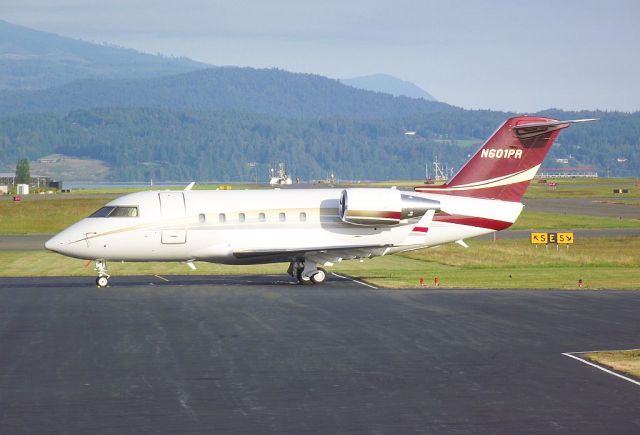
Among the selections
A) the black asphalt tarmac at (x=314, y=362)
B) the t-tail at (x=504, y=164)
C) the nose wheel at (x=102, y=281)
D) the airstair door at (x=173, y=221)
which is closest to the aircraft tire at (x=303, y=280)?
the black asphalt tarmac at (x=314, y=362)

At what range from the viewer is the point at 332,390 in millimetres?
20125

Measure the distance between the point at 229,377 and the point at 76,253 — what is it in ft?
61.2

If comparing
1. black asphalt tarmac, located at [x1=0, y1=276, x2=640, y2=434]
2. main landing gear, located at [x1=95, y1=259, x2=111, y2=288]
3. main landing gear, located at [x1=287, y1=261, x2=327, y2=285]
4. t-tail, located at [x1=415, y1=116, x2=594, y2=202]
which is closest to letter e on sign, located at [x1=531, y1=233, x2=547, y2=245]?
t-tail, located at [x1=415, y1=116, x2=594, y2=202]

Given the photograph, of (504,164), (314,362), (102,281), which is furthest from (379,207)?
(314,362)

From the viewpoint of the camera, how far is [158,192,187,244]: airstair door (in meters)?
39.2

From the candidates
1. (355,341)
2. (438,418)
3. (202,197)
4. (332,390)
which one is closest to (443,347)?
(355,341)

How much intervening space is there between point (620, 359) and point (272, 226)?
1844 cm

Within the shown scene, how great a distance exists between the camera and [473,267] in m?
49.4

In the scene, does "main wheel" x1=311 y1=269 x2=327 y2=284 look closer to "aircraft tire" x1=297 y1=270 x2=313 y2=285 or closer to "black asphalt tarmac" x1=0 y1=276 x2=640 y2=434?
"aircraft tire" x1=297 y1=270 x2=313 y2=285

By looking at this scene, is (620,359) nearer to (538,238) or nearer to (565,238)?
(565,238)

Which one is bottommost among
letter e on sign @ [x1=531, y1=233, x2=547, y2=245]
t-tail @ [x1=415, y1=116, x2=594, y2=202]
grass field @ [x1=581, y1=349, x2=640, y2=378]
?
letter e on sign @ [x1=531, y1=233, x2=547, y2=245]

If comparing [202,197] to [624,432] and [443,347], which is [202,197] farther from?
[624,432]

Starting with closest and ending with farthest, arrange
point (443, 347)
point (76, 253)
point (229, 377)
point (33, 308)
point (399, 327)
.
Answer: point (229, 377) → point (443, 347) → point (399, 327) → point (33, 308) → point (76, 253)

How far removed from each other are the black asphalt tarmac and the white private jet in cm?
241
